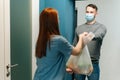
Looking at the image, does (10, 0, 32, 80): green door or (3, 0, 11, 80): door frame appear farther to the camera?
(10, 0, 32, 80): green door

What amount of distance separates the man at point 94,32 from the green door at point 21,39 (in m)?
0.62

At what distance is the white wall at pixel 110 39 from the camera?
9.69 ft

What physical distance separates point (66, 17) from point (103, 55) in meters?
0.70

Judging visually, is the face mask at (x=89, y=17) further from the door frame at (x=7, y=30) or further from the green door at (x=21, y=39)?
the door frame at (x=7, y=30)

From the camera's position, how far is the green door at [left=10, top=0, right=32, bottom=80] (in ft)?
8.00

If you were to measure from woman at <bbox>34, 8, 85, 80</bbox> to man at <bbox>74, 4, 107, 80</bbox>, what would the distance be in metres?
0.84

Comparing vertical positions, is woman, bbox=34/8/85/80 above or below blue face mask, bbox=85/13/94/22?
below

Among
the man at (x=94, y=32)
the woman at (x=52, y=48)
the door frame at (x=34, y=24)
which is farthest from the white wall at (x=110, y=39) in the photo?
the woman at (x=52, y=48)

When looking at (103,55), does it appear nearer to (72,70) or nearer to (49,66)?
(72,70)

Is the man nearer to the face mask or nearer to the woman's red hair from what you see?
the face mask

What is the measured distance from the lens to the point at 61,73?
1.92 metres

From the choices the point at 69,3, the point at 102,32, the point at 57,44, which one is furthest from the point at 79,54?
the point at 69,3

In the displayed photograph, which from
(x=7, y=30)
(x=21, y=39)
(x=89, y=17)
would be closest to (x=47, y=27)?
(x=7, y=30)

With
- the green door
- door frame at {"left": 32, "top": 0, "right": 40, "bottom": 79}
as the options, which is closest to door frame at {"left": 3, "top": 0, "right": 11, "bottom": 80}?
the green door
